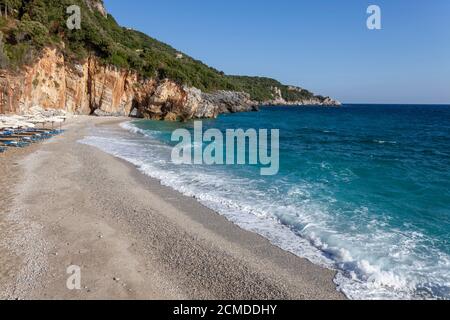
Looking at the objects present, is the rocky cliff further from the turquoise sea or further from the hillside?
the turquoise sea

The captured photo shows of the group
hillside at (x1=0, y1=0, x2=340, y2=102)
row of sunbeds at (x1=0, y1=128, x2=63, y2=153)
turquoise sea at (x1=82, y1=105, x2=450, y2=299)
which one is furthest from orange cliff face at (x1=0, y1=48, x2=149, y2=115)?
turquoise sea at (x1=82, y1=105, x2=450, y2=299)

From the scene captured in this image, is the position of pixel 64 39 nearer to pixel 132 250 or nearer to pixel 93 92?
pixel 93 92

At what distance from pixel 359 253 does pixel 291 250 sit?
1.93 meters

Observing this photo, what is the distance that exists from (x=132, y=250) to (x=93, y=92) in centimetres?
4827

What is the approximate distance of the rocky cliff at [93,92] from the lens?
36.0m

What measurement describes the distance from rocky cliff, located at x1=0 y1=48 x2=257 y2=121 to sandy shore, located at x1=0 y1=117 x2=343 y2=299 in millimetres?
25304

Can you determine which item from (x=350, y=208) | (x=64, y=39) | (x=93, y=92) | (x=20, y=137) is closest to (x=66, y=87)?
(x=93, y=92)

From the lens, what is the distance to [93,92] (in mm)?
52094

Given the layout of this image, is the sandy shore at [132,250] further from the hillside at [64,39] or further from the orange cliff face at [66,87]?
the hillside at [64,39]

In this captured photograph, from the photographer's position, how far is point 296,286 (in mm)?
7777

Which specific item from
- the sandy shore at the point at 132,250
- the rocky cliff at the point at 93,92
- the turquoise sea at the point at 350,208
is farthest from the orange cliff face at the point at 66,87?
the sandy shore at the point at 132,250

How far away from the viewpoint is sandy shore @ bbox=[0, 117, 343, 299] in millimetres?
7457
